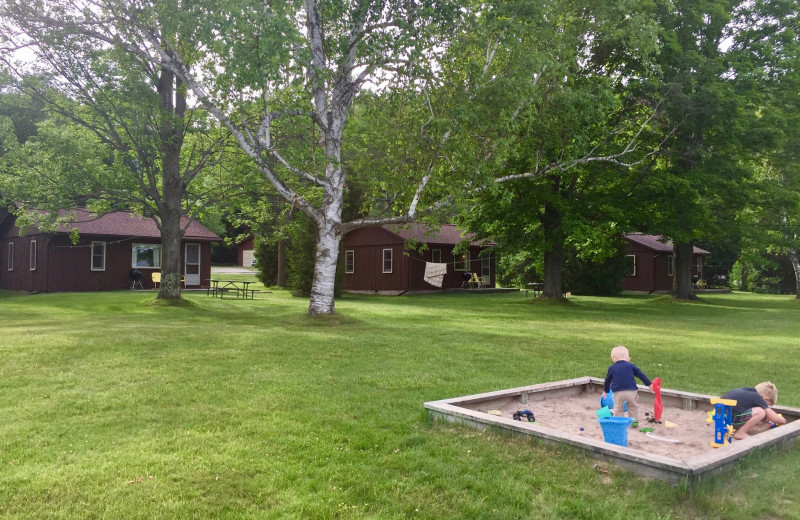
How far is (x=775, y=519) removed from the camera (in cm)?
416

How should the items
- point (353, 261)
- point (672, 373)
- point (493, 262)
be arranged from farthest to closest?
point (493, 262)
point (353, 261)
point (672, 373)

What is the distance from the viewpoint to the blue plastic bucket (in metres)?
5.43

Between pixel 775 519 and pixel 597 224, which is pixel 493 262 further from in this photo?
pixel 775 519

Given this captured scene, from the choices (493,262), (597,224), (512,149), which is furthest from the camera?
(493,262)

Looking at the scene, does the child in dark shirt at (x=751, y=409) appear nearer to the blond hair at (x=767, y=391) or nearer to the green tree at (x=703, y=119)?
the blond hair at (x=767, y=391)

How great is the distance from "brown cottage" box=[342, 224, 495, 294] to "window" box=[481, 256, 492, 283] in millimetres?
859

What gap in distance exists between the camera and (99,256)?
106 feet

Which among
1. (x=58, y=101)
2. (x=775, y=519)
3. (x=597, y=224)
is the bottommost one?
(x=775, y=519)

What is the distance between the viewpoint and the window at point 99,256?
105ft

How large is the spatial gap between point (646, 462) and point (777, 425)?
7.60ft

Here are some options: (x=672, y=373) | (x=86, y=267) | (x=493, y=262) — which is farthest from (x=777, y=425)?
(x=493, y=262)

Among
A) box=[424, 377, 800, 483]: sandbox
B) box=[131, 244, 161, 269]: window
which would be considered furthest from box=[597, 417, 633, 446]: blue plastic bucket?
box=[131, 244, 161, 269]: window

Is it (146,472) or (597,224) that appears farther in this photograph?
(597,224)

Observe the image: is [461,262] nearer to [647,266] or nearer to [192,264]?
[647,266]
